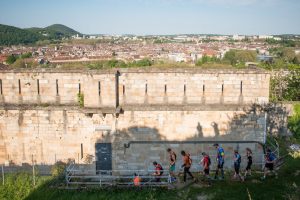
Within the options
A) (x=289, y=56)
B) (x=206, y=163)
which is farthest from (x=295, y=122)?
(x=289, y=56)

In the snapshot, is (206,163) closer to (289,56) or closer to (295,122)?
(295,122)

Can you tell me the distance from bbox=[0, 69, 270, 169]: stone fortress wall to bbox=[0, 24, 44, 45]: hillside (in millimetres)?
166777

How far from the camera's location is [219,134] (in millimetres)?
13664

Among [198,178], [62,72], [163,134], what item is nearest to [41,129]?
[62,72]

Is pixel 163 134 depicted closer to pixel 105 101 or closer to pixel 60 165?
pixel 105 101

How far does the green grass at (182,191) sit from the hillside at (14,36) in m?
169

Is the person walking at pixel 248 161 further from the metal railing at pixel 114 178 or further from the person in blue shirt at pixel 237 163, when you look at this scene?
the metal railing at pixel 114 178

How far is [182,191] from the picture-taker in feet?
38.8

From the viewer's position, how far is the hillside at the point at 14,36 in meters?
167

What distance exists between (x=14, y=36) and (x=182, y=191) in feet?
601

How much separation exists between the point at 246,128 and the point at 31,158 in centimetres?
949

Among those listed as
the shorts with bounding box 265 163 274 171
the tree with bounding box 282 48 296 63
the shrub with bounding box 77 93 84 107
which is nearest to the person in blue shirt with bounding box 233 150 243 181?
the shorts with bounding box 265 163 274 171

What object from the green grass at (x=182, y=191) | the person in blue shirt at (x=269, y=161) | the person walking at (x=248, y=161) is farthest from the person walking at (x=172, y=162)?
the person in blue shirt at (x=269, y=161)

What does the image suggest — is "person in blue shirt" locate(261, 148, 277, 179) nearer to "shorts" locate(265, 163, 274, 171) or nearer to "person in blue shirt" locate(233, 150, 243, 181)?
"shorts" locate(265, 163, 274, 171)
